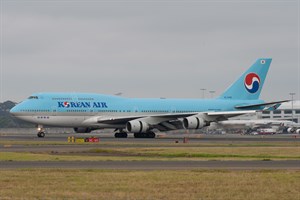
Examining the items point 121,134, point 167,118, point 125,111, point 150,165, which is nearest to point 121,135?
point 121,134

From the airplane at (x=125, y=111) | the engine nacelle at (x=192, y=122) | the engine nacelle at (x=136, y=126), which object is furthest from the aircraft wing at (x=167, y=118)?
the engine nacelle at (x=136, y=126)

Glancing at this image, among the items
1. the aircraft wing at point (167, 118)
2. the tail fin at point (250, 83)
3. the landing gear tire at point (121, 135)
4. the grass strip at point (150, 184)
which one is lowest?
the grass strip at point (150, 184)

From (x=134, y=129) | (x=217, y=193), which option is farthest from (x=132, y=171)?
(x=134, y=129)

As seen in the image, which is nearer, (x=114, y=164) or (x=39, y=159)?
(x=114, y=164)

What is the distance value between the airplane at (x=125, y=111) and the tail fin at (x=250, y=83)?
62cm

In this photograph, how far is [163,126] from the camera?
84.4 m

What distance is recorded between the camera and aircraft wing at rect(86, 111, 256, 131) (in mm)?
82500

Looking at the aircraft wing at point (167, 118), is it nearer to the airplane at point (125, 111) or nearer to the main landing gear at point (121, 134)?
the airplane at point (125, 111)

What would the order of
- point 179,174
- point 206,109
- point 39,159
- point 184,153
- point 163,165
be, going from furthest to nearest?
point 206,109
point 184,153
point 39,159
point 163,165
point 179,174

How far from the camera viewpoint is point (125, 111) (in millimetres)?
84938

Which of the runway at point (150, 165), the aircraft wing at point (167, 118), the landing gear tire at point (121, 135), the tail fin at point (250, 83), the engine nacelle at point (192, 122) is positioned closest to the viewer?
the runway at point (150, 165)

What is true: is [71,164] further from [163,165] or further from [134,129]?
[134,129]

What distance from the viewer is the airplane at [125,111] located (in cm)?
8050

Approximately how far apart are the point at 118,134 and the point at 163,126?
5.40 m
